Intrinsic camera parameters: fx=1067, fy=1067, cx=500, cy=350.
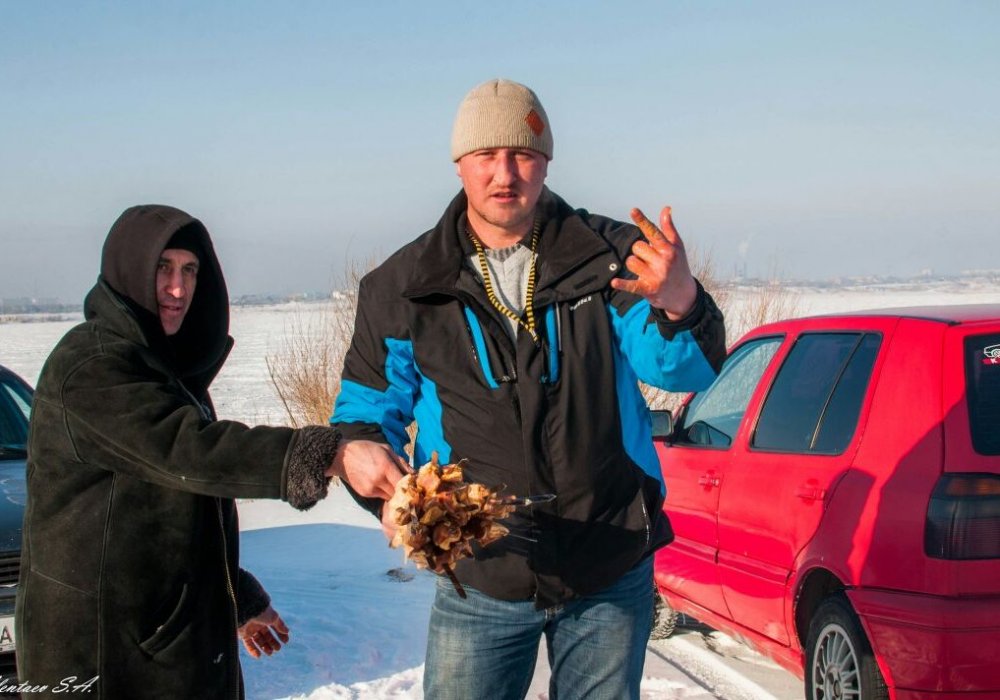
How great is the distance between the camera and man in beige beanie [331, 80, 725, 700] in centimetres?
269

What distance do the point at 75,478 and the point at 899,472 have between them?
2.71 m

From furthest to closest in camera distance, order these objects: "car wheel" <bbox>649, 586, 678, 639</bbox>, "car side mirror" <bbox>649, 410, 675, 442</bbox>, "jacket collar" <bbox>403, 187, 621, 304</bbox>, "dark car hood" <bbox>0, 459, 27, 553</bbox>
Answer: "car wheel" <bbox>649, 586, 678, 639</bbox> < "car side mirror" <bbox>649, 410, 675, 442</bbox> < "dark car hood" <bbox>0, 459, 27, 553</bbox> < "jacket collar" <bbox>403, 187, 621, 304</bbox>

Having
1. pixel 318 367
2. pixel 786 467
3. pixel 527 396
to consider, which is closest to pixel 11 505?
pixel 527 396

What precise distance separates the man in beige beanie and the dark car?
8.02ft

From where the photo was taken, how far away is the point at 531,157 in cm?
287

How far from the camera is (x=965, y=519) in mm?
3486

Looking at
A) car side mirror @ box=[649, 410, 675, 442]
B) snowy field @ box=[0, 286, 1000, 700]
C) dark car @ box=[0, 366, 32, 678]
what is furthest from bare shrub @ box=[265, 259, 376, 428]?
car side mirror @ box=[649, 410, 675, 442]

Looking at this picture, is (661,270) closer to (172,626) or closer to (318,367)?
(172,626)

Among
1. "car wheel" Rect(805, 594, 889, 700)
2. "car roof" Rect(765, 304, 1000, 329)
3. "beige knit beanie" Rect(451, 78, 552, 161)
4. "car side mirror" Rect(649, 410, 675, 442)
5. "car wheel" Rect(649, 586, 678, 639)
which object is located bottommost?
"car wheel" Rect(649, 586, 678, 639)

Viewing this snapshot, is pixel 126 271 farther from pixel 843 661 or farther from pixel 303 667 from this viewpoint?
pixel 303 667

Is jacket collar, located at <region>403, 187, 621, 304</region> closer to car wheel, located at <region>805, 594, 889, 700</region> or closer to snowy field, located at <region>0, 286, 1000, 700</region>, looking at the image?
car wheel, located at <region>805, 594, 889, 700</region>

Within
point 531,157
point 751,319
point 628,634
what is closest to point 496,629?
point 628,634

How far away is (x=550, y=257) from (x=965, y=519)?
1736mm

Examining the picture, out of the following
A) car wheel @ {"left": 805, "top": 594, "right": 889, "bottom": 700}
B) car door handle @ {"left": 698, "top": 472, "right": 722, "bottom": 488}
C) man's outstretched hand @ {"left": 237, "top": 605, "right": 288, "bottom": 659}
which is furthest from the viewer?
car door handle @ {"left": 698, "top": 472, "right": 722, "bottom": 488}
